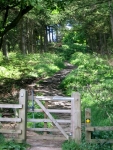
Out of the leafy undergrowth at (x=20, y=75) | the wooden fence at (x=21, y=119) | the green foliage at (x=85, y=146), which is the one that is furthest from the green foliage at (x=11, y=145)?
the leafy undergrowth at (x=20, y=75)

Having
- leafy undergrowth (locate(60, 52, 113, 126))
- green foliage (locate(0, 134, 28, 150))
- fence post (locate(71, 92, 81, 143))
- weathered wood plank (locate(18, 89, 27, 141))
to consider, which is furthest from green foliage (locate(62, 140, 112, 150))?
leafy undergrowth (locate(60, 52, 113, 126))

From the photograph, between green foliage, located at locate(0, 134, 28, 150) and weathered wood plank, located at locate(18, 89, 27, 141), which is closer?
green foliage, located at locate(0, 134, 28, 150)

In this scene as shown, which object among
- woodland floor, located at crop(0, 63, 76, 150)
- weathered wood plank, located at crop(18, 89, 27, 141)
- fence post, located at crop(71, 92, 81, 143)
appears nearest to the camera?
fence post, located at crop(71, 92, 81, 143)

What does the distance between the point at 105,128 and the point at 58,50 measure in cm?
5225

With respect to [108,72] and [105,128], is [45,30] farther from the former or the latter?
[105,128]

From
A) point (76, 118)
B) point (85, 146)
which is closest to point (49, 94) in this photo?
point (76, 118)

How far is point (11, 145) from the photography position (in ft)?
24.4

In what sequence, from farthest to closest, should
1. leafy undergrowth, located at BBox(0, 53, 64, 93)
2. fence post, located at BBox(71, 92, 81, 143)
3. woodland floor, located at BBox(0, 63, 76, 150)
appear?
leafy undergrowth, located at BBox(0, 53, 64, 93), woodland floor, located at BBox(0, 63, 76, 150), fence post, located at BBox(71, 92, 81, 143)

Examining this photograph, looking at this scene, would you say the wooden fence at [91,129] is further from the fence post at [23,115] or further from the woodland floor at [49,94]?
the fence post at [23,115]

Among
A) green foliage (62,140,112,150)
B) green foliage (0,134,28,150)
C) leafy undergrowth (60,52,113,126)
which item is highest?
leafy undergrowth (60,52,113,126)

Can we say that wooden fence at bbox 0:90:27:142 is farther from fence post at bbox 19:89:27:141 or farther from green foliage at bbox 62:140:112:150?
green foliage at bbox 62:140:112:150

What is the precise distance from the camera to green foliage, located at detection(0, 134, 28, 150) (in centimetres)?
726

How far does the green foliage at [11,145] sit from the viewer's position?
23.8ft

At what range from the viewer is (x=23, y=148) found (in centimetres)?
743
